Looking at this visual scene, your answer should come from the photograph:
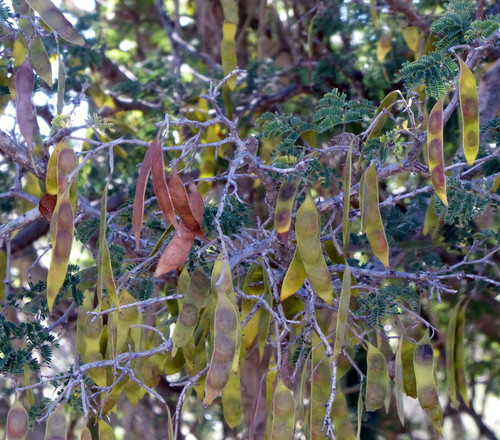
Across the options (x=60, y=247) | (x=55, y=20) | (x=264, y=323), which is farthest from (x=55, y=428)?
(x=55, y=20)

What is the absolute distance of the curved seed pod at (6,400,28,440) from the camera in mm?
1622

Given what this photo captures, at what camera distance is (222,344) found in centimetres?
144

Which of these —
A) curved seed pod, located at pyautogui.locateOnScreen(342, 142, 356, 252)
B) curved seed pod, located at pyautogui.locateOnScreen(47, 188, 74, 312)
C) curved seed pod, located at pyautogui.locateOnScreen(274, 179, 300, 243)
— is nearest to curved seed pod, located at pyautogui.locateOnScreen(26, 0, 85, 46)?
curved seed pod, located at pyautogui.locateOnScreen(47, 188, 74, 312)

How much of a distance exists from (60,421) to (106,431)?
145 mm

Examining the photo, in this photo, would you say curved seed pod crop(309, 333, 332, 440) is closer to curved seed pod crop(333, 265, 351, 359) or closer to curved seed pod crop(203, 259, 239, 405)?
curved seed pod crop(333, 265, 351, 359)

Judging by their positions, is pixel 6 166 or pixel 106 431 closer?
→ pixel 106 431

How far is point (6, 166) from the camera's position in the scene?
3.47 m

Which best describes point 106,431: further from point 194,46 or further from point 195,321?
point 194,46

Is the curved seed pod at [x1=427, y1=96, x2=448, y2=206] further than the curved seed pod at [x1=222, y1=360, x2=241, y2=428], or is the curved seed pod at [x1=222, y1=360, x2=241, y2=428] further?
the curved seed pod at [x1=222, y1=360, x2=241, y2=428]

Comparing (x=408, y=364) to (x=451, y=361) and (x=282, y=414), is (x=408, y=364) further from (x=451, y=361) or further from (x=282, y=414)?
(x=282, y=414)

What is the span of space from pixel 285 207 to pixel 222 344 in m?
0.37

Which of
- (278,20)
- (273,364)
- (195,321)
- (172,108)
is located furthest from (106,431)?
(278,20)

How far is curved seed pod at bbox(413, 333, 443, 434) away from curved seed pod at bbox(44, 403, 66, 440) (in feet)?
2.46

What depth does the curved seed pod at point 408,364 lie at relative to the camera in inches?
73.6
